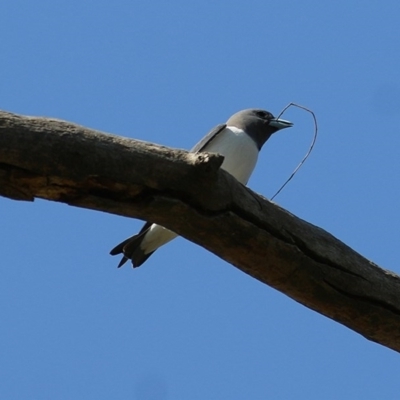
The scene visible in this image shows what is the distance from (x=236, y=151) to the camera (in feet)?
19.6

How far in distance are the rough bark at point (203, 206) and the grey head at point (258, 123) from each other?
2.93 metres

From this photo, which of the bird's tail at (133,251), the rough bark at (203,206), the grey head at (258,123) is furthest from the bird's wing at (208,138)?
the rough bark at (203,206)

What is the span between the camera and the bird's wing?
6.04 metres

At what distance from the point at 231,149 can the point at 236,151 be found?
0.12 feet

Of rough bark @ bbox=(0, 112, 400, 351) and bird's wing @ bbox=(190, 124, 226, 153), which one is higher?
bird's wing @ bbox=(190, 124, 226, 153)

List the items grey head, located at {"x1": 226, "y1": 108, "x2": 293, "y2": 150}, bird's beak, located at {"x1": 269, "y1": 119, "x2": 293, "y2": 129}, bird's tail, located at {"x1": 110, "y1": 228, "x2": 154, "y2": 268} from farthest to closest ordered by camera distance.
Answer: bird's beak, located at {"x1": 269, "y1": 119, "x2": 293, "y2": 129} → grey head, located at {"x1": 226, "y1": 108, "x2": 293, "y2": 150} → bird's tail, located at {"x1": 110, "y1": 228, "x2": 154, "y2": 268}

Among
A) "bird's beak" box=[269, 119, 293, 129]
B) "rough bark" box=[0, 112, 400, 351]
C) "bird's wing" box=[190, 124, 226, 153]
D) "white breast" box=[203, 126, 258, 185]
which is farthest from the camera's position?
"bird's beak" box=[269, 119, 293, 129]

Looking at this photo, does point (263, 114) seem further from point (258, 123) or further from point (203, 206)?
point (203, 206)

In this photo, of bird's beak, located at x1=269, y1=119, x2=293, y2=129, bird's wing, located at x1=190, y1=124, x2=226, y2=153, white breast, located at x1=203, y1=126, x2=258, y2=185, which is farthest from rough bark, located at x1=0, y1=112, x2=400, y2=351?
bird's beak, located at x1=269, y1=119, x2=293, y2=129

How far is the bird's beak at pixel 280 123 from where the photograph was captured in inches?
262

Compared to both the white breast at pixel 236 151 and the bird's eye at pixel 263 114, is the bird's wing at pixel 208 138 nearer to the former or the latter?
the white breast at pixel 236 151

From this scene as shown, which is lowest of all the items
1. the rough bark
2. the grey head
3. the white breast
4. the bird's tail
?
the rough bark

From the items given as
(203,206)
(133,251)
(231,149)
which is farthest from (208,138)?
(203,206)

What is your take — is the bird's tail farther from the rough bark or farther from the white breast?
the rough bark
